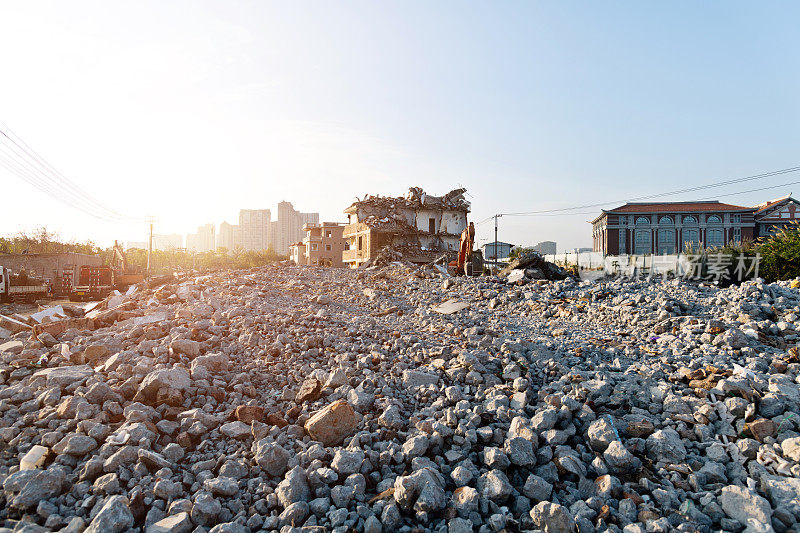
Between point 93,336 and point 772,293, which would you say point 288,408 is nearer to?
point 93,336

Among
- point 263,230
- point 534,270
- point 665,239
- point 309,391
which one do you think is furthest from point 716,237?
point 263,230

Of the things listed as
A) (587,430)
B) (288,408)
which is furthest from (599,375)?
(288,408)

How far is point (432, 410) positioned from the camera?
4.13 meters

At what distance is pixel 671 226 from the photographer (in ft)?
161

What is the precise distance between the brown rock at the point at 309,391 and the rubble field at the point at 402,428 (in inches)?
0.8

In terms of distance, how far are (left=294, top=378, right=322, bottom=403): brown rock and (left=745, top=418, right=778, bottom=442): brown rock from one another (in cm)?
402

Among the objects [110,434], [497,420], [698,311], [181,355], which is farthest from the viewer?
[698,311]

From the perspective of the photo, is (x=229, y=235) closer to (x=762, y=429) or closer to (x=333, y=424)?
(x=333, y=424)

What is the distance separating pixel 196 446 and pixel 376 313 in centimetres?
527

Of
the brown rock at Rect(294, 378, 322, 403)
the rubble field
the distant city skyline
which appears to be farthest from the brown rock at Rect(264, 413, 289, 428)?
the distant city skyline

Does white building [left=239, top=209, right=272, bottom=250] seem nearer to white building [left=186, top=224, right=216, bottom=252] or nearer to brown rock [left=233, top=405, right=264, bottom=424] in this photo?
white building [left=186, top=224, right=216, bottom=252]

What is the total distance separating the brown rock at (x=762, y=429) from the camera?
11.6 ft

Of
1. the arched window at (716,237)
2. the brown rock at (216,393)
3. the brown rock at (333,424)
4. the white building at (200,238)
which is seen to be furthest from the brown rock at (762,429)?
the white building at (200,238)

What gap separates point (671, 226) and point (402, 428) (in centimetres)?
5576
